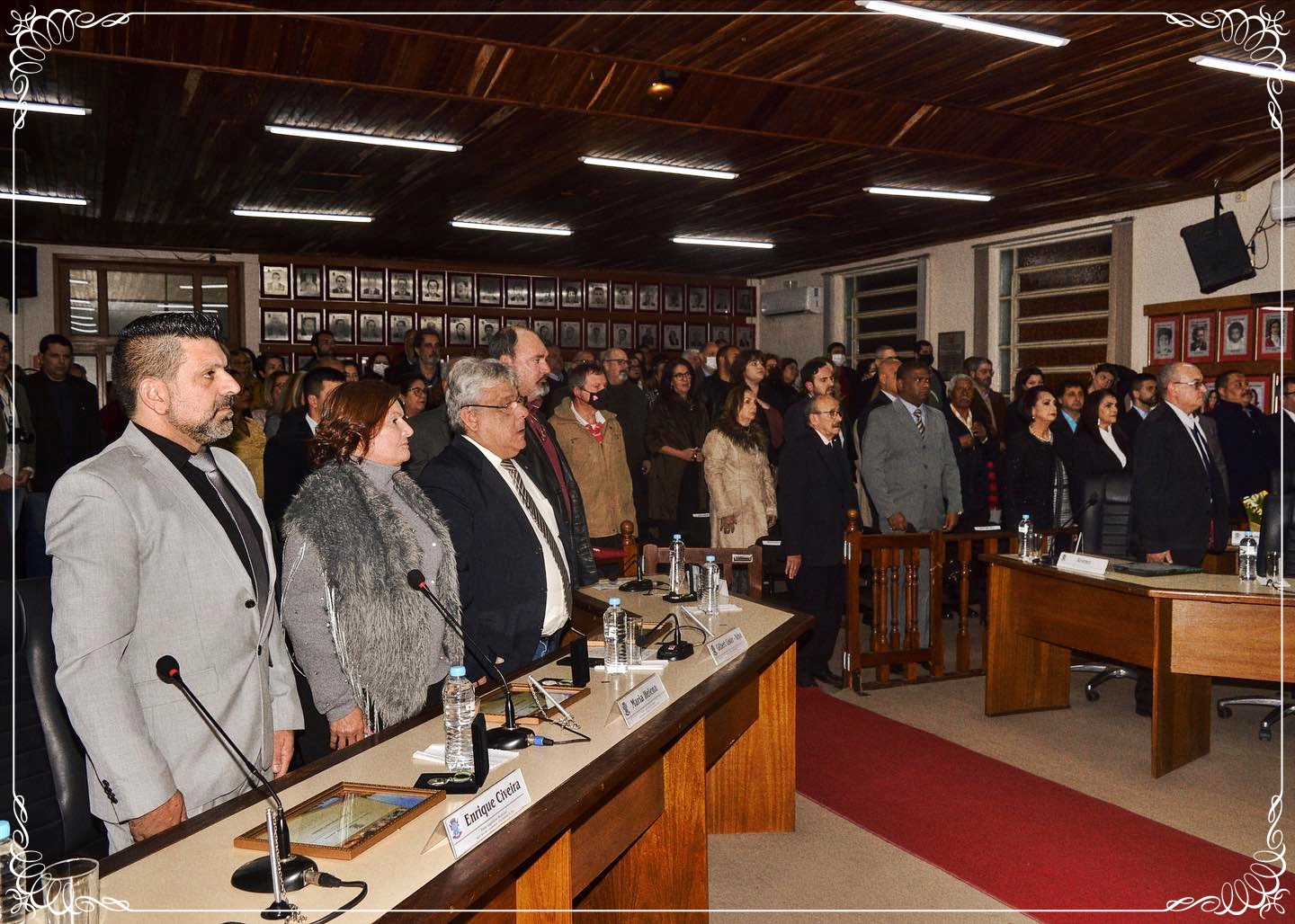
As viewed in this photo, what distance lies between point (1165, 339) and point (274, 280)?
30.0 ft

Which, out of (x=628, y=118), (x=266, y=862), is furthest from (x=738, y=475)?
(x=266, y=862)

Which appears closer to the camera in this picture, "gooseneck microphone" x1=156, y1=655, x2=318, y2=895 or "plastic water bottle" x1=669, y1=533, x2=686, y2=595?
"gooseneck microphone" x1=156, y1=655, x2=318, y2=895

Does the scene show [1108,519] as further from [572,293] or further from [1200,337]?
[572,293]

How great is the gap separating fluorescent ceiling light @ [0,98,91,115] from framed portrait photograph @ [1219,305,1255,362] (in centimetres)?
833

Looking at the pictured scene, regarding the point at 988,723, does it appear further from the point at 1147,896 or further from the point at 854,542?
the point at 1147,896

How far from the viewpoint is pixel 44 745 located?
201 cm

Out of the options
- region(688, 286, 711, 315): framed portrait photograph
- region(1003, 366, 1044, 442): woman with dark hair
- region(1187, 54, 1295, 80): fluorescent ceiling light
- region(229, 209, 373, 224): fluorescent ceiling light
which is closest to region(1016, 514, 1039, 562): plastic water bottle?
region(1003, 366, 1044, 442): woman with dark hair

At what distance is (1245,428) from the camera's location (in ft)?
23.3

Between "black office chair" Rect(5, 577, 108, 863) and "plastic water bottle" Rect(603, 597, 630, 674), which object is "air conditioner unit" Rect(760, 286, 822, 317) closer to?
"plastic water bottle" Rect(603, 597, 630, 674)

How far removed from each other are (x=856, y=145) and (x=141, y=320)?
18.5 ft

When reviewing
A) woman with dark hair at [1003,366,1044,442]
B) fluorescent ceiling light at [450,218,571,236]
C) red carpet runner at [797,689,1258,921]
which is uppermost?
fluorescent ceiling light at [450,218,571,236]

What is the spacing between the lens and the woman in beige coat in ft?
18.9

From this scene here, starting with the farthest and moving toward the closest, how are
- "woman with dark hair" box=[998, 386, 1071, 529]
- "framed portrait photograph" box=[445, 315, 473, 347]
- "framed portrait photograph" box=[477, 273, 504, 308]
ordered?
"framed portrait photograph" box=[477, 273, 504, 308] < "framed portrait photograph" box=[445, 315, 473, 347] < "woman with dark hair" box=[998, 386, 1071, 529]

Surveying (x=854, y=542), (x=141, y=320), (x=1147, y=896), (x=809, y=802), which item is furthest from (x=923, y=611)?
(x=141, y=320)
